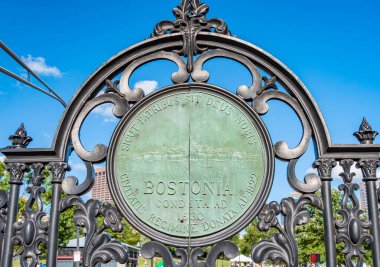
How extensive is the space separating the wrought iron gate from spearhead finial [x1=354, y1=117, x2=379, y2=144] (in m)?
0.01

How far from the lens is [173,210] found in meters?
4.66

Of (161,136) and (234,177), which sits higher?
(161,136)

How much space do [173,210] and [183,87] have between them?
4.93 ft

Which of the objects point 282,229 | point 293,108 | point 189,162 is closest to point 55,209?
point 189,162

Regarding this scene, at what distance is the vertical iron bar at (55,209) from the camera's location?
15.3ft

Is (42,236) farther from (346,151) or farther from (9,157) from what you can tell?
(346,151)

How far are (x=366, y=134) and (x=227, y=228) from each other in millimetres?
1986

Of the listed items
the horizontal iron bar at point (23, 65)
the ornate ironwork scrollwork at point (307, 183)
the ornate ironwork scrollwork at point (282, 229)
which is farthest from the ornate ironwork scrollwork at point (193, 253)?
the horizontal iron bar at point (23, 65)

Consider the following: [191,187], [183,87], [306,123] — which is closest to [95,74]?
[183,87]

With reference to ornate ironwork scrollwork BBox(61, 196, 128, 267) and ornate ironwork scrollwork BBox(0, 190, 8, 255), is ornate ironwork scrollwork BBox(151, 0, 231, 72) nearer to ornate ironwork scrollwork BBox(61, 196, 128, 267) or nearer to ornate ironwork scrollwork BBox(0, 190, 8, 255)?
ornate ironwork scrollwork BBox(61, 196, 128, 267)

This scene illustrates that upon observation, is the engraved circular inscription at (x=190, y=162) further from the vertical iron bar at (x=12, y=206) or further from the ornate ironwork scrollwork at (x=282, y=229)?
the vertical iron bar at (x=12, y=206)

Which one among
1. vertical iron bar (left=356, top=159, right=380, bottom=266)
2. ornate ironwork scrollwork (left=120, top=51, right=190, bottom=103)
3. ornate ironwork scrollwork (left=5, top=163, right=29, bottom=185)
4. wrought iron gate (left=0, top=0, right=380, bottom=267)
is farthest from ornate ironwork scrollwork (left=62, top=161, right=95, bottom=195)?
vertical iron bar (left=356, top=159, right=380, bottom=266)

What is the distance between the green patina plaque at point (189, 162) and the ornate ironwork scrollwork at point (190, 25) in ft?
1.89

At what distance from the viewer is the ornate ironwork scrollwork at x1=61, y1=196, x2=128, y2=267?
4629 mm
